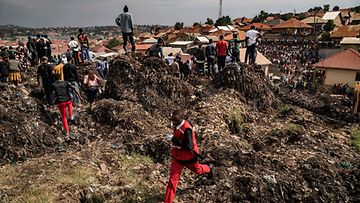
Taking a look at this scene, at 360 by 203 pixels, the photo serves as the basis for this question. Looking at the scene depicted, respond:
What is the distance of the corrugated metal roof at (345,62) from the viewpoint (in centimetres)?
2634

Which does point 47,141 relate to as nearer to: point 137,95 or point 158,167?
point 158,167

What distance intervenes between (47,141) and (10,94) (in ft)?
6.96

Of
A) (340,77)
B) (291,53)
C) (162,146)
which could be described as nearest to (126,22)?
(162,146)

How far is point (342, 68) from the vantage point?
26.5m

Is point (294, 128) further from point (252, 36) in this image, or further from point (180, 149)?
point (180, 149)

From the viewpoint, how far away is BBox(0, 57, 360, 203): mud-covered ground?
17.6ft

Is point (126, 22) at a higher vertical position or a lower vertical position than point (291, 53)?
higher

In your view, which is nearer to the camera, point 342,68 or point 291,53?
point 342,68

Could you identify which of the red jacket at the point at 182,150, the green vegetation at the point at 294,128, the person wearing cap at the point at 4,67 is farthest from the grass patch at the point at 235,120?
the person wearing cap at the point at 4,67

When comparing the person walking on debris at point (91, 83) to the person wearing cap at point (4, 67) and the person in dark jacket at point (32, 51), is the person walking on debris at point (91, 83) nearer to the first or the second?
the person wearing cap at point (4, 67)

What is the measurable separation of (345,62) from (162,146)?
25.8 metres

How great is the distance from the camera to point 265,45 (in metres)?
43.2

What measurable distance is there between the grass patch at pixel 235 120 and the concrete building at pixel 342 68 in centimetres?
2169

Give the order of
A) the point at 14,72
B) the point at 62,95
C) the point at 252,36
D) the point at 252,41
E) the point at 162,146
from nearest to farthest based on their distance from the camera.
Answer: the point at 62,95, the point at 162,146, the point at 14,72, the point at 252,36, the point at 252,41
